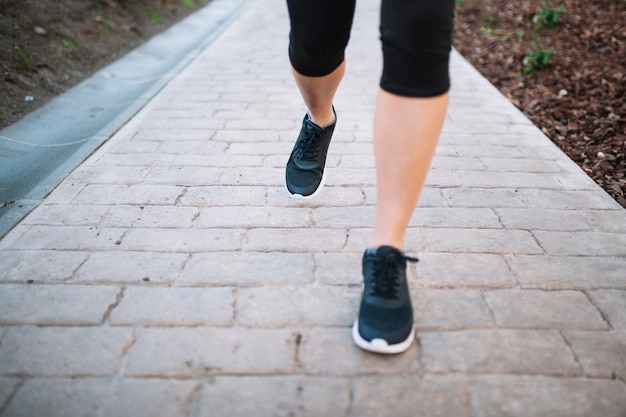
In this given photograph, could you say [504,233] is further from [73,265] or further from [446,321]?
[73,265]

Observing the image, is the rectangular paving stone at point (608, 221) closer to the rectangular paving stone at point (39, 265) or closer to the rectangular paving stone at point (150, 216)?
the rectangular paving stone at point (150, 216)

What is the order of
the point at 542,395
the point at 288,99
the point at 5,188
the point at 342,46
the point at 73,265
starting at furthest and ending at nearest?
the point at 288,99 < the point at 5,188 < the point at 342,46 < the point at 73,265 < the point at 542,395

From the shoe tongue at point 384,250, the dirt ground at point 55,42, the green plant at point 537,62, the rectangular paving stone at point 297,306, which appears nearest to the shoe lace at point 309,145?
the rectangular paving stone at point 297,306

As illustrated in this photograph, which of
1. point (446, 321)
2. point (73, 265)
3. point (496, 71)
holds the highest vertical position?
point (73, 265)

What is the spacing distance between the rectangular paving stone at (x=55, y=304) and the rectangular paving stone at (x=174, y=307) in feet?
0.18

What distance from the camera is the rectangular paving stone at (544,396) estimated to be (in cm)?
112

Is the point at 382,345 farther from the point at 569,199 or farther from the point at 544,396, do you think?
the point at 569,199

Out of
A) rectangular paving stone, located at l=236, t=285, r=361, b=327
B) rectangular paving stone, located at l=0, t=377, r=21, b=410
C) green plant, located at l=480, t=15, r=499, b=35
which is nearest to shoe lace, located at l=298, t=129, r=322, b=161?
rectangular paving stone, located at l=236, t=285, r=361, b=327

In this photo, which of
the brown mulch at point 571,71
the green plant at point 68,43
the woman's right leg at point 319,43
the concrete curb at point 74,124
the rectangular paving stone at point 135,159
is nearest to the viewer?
the woman's right leg at point 319,43

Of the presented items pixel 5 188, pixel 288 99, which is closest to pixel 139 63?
pixel 288 99

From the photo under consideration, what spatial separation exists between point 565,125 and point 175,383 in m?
2.92

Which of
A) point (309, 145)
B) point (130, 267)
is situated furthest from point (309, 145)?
point (130, 267)

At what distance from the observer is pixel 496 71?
457 cm

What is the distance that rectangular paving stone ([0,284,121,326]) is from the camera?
1.40 metres
